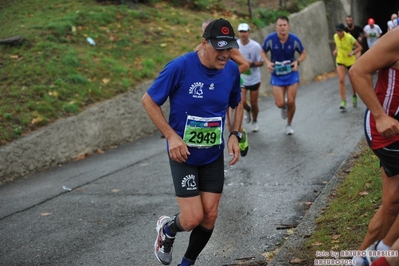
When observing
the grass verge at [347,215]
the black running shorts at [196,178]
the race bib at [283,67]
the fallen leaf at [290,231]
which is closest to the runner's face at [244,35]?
the race bib at [283,67]

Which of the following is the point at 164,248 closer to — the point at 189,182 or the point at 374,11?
the point at 189,182

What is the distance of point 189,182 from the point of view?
5359 millimetres

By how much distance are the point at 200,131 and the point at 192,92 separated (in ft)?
1.03

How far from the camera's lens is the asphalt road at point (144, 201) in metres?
6.55

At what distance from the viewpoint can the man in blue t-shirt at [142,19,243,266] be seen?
526 centimetres

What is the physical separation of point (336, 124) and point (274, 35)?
7.25 feet

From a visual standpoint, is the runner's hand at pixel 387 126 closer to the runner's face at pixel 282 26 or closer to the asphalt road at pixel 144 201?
the asphalt road at pixel 144 201

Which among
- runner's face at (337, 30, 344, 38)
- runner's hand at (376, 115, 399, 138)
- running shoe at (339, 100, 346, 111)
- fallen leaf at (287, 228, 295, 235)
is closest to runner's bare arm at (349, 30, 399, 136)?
runner's hand at (376, 115, 399, 138)

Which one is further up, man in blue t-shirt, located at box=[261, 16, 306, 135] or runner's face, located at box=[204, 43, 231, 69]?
runner's face, located at box=[204, 43, 231, 69]

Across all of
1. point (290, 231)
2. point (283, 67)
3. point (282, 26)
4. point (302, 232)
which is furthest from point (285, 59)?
point (302, 232)

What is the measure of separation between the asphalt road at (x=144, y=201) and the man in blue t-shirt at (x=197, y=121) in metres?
0.83

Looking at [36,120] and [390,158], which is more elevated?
[390,158]

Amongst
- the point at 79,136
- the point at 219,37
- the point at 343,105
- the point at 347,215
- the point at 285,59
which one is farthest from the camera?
the point at 343,105

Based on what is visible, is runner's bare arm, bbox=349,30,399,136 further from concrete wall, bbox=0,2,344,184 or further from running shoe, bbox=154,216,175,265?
concrete wall, bbox=0,2,344,184
